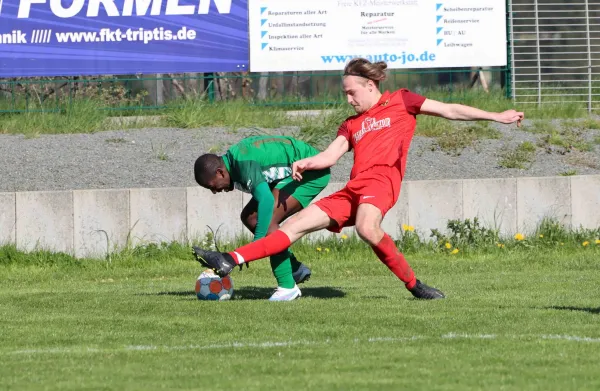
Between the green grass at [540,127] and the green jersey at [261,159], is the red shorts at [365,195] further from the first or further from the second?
the green grass at [540,127]

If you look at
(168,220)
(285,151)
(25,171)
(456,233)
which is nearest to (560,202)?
(456,233)

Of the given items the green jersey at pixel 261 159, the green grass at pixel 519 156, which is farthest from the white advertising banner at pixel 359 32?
the green jersey at pixel 261 159

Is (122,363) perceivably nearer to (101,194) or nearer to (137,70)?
(101,194)

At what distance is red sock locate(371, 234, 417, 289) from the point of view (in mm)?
9109

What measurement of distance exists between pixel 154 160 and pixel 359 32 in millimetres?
4108

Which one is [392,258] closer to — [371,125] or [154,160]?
[371,125]

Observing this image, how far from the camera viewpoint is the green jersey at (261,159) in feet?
30.5

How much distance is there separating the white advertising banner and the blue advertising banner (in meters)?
0.42

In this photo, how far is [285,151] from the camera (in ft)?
32.0

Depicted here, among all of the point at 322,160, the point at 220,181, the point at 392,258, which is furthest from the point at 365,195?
the point at 220,181

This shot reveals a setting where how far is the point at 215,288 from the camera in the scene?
9.70m

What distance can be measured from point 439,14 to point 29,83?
652 cm

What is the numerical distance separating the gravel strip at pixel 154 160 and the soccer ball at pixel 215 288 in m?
5.91

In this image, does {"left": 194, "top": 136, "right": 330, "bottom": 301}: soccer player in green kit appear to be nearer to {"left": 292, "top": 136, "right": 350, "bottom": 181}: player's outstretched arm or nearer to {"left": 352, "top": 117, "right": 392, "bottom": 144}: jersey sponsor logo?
{"left": 292, "top": 136, "right": 350, "bottom": 181}: player's outstretched arm
